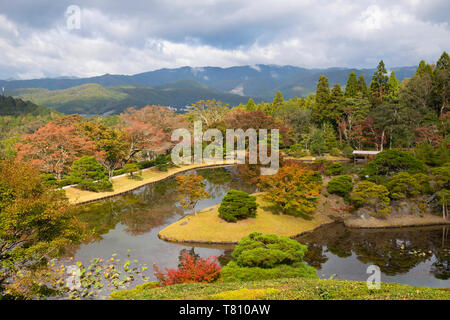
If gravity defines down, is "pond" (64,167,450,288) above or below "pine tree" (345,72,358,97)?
below

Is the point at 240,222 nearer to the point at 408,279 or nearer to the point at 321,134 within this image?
the point at 408,279

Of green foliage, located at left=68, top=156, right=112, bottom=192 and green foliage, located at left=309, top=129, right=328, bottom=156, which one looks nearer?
green foliage, located at left=68, top=156, right=112, bottom=192

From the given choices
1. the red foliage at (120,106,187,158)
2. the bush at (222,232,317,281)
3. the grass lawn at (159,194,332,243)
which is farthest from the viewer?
the red foliage at (120,106,187,158)

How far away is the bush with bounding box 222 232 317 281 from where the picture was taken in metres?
10.1

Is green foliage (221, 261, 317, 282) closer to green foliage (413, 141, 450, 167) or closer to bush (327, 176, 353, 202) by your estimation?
bush (327, 176, 353, 202)

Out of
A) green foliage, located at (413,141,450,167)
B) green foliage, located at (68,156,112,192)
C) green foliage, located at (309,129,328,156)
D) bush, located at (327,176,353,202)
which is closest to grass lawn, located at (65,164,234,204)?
green foliage, located at (68,156,112,192)

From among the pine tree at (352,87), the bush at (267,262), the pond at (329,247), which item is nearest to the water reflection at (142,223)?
the pond at (329,247)

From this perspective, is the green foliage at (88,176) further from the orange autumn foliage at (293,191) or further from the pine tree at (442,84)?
the pine tree at (442,84)

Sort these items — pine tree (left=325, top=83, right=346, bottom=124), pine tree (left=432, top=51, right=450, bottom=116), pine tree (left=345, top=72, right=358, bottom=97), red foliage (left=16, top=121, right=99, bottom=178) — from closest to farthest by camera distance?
red foliage (left=16, top=121, right=99, bottom=178) < pine tree (left=432, top=51, right=450, bottom=116) < pine tree (left=325, top=83, right=346, bottom=124) < pine tree (left=345, top=72, right=358, bottom=97)

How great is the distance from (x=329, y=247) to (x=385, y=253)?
2601mm

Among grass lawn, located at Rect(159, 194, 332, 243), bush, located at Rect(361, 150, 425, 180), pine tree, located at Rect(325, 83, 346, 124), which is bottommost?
grass lawn, located at Rect(159, 194, 332, 243)

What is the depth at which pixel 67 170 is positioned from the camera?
29094mm

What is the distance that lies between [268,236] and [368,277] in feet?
15.0

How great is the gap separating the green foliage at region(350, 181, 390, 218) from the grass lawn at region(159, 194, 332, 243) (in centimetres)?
245
